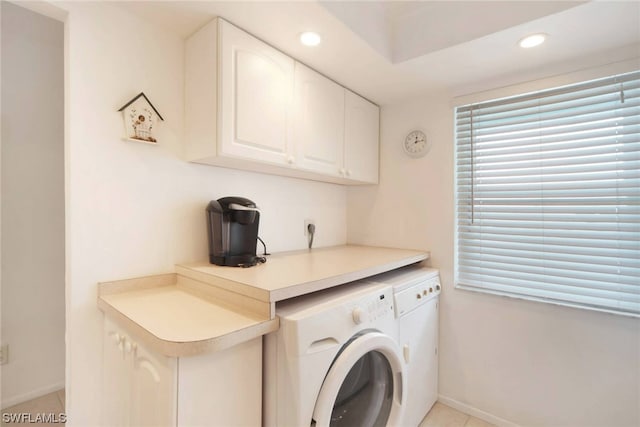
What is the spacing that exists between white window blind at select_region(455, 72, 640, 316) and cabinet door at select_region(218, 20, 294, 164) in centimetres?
119

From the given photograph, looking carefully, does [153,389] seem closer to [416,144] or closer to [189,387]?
[189,387]

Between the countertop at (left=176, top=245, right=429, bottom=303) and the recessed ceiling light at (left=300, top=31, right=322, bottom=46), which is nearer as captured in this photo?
the countertop at (left=176, top=245, right=429, bottom=303)

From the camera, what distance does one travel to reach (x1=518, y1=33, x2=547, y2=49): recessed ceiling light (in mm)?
1366

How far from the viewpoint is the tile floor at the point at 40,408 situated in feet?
5.68

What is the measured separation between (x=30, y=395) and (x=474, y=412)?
9.32ft

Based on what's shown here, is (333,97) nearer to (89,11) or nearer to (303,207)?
(303,207)

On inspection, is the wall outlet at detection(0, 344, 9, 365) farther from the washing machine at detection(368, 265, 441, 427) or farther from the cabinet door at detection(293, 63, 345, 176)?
the washing machine at detection(368, 265, 441, 427)

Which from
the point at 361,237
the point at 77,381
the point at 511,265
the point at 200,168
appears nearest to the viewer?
the point at 77,381

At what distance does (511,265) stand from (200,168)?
1875 mm

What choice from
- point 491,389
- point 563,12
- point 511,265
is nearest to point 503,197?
point 511,265

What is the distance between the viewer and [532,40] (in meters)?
1.40

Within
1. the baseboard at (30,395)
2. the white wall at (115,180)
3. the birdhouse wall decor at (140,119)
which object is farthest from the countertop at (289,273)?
the baseboard at (30,395)

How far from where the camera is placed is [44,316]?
1954 mm

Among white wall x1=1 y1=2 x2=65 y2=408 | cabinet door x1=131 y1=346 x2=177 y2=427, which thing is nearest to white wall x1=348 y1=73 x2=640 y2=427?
cabinet door x1=131 y1=346 x2=177 y2=427
